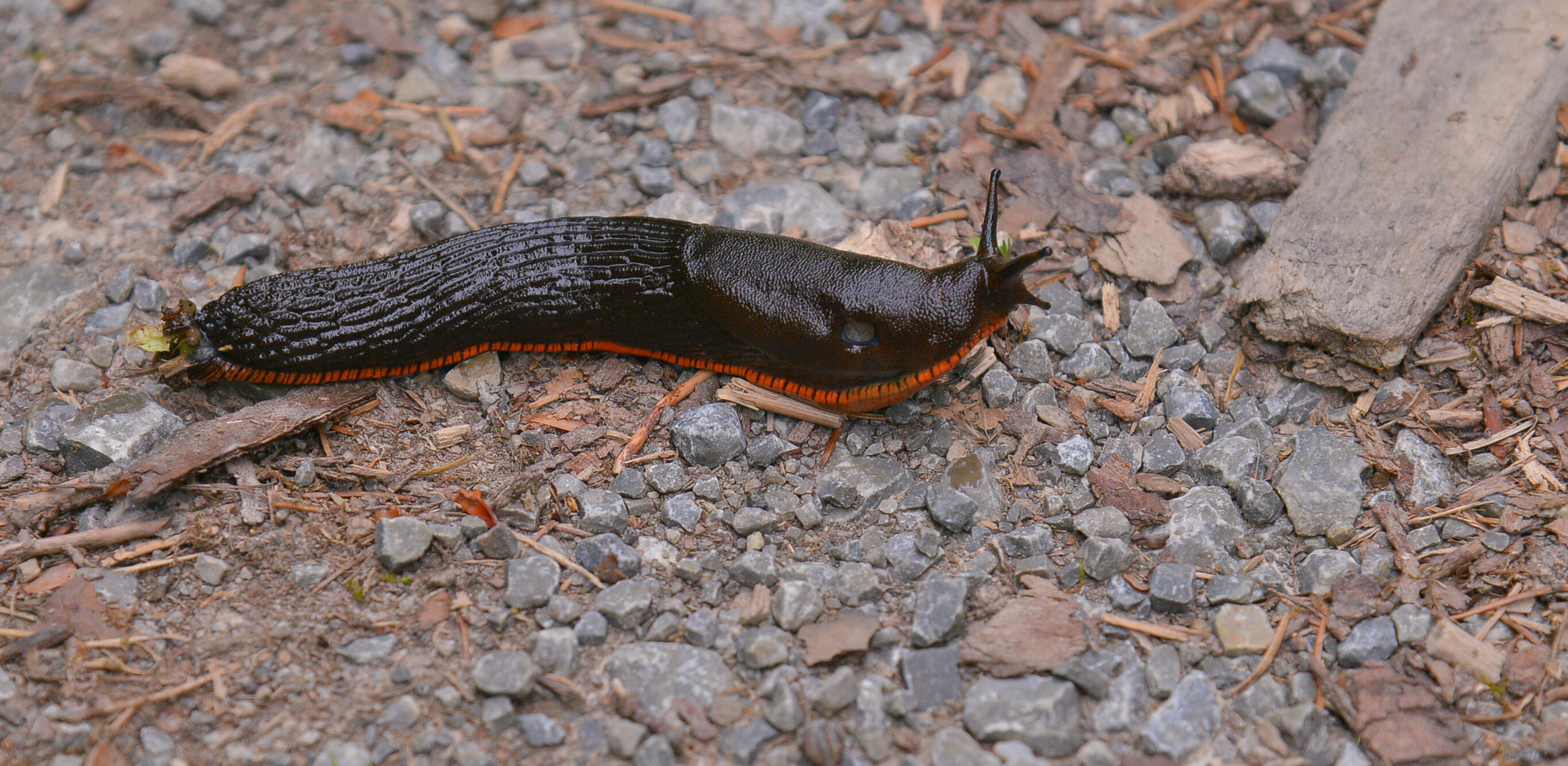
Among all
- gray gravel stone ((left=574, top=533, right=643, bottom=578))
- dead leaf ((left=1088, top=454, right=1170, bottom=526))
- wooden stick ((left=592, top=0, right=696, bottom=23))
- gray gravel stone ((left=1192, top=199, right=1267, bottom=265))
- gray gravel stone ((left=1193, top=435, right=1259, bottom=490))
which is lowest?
gray gravel stone ((left=574, top=533, right=643, bottom=578))

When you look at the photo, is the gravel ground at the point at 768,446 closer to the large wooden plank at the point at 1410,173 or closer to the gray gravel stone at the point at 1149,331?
the gray gravel stone at the point at 1149,331

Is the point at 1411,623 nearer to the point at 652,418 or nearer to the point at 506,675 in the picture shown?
the point at 652,418

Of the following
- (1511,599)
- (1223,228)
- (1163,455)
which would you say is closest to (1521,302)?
(1223,228)

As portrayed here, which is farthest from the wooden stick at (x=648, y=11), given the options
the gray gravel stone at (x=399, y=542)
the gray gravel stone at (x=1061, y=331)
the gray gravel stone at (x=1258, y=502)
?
the gray gravel stone at (x=1258, y=502)

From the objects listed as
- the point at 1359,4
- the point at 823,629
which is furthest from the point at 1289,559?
the point at 1359,4

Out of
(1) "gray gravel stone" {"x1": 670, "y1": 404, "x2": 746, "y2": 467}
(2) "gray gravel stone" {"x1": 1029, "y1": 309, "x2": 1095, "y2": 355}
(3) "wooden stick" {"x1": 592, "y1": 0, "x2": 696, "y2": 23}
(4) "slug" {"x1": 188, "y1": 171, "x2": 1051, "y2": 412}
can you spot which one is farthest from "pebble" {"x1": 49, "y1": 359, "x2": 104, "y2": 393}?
(2) "gray gravel stone" {"x1": 1029, "y1": 309, "x2": 1095, "y2": 355}

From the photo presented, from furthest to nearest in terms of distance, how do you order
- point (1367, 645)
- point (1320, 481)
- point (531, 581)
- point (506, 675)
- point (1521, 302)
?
point (1521, 302) < point (1320, 481) < point (531, 581) < point (1367, 645) < point (506, 675)

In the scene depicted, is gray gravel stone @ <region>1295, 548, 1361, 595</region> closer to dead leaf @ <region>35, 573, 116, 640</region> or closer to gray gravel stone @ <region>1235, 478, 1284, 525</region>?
gray gravel stone @ <region>1235, 478, 1284, 525</region>
